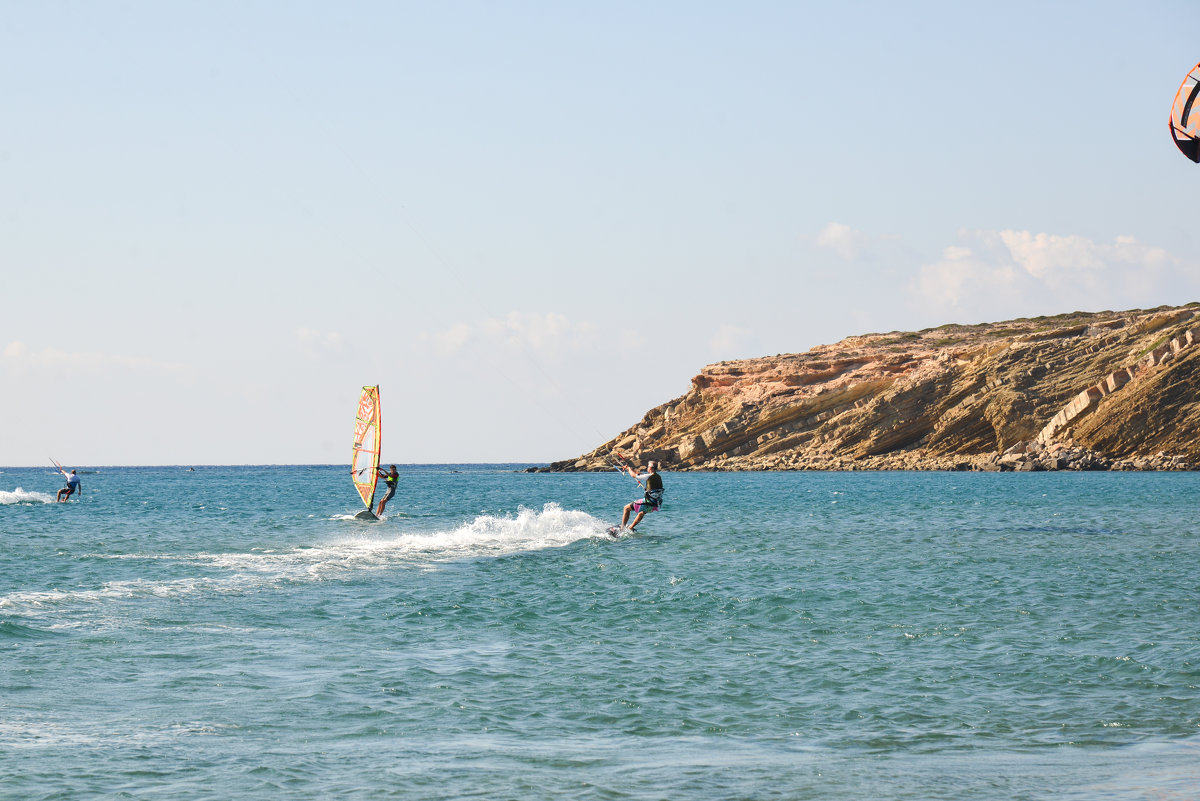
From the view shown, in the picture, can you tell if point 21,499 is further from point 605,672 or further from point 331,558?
point 605,672

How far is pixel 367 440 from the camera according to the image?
108 ft

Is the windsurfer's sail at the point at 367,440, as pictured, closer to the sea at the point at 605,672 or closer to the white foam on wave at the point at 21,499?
the sea at the point at 605,672

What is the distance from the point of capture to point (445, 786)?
813 centimetres

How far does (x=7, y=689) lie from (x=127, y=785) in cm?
378

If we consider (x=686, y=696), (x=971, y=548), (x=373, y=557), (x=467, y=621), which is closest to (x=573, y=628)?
(x=467, y=621)

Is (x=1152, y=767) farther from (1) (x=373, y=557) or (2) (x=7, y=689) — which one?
(1) (x=373, y=557)

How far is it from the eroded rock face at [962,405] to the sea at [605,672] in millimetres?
52312

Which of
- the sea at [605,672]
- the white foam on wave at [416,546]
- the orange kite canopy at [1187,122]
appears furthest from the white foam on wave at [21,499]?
the orange kite canopy at [1187,122]

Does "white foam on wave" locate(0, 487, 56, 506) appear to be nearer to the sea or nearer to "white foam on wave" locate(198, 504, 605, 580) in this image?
"white foam on wave" locate(198, 504, 605, 580)

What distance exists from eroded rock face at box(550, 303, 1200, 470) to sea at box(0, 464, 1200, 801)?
52.3 metres

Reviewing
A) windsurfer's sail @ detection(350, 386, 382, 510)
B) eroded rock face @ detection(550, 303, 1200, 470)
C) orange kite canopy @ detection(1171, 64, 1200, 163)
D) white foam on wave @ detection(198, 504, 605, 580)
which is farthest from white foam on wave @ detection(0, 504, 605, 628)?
eroded rock face @ detection(550, 303, 1200, 470)

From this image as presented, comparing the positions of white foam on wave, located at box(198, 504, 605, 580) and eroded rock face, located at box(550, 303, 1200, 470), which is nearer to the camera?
white foam on wave, located at box(198, 504, 605, 580)

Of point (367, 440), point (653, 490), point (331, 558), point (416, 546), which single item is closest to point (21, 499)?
point (367, 440)

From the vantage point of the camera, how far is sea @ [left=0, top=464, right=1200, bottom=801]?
27.6 feet
